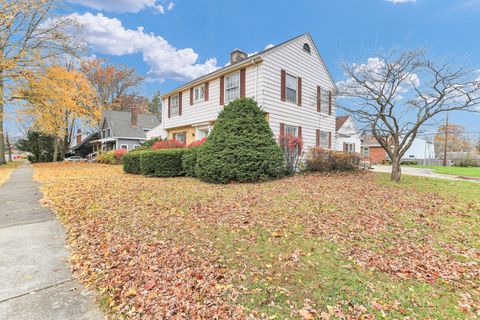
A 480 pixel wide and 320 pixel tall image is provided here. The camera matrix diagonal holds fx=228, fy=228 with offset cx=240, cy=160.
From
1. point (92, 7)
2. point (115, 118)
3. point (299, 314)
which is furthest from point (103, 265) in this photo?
point (115, 118)

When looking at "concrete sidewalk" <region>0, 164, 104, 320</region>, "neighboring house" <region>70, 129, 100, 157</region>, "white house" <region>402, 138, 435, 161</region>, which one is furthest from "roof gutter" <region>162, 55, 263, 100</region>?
"white house" <region>402, 138, 435, 161</region>

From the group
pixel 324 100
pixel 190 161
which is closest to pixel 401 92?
pixel 324 100

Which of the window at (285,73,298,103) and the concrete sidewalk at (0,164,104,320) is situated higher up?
the window at (285,73,298,103)

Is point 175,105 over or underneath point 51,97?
underneath

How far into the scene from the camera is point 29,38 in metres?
15.8

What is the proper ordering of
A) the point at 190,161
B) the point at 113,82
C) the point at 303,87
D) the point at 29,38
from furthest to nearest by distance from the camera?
the point at 113,82
the point at 29,38
the point at 303,87
the point at 190,161

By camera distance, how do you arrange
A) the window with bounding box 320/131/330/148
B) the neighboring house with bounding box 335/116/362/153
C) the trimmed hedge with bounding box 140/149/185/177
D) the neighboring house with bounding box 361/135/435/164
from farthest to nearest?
the neighboring house with bounding box 361/135/435/164 → the neighboring house with bounding box 335/116/362/153 → the window with bounding box 320/131/330/148 → the trimmed hedge with bounding box 140/149/185/177

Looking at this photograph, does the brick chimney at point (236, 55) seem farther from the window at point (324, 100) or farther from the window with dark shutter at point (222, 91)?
the window at point (324, 100)

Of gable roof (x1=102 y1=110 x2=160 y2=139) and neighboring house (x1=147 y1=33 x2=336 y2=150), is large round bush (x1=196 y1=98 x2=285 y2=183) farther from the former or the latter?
gable roof (x1=102 y1=110 x2=160 y2=139)

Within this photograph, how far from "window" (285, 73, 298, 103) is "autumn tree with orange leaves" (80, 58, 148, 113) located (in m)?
30.9

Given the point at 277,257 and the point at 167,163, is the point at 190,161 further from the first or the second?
the point at 277,257

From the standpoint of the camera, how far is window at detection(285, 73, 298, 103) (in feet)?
40.8

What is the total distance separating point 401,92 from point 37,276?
38.9 feet

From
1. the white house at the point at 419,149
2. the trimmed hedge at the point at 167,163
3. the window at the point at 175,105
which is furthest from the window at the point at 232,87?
the white house at the point at 419,149
